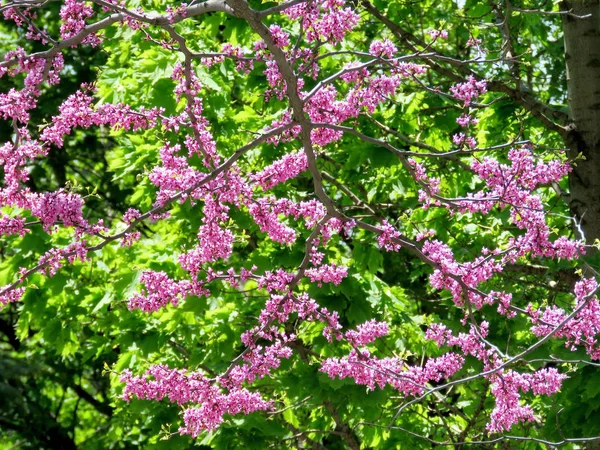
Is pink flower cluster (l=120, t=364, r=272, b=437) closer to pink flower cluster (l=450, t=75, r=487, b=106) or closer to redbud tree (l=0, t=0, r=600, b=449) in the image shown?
redbud tree (l=0, t=0, r=600, b=449)

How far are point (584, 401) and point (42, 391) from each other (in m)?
13.1

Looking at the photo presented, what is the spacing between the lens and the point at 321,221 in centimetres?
529

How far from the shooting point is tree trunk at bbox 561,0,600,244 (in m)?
7.48

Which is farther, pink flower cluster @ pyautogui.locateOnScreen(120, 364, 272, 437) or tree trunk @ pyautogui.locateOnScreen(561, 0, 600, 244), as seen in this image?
tree trunk @ pyautogui.locateOnScreen(561, 0, 600, 244)

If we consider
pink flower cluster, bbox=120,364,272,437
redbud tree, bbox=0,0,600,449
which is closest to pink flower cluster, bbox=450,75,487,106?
redbud tree, bbox=0,0,600,449

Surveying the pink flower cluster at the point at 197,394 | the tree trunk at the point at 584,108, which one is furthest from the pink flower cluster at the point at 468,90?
the tree trunk at the point at 584,108

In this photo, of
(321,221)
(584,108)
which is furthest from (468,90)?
(584,108)

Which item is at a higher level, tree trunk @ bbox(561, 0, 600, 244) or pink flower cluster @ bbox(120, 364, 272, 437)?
tree trunk @ bbox(561, 0, 600, 244)

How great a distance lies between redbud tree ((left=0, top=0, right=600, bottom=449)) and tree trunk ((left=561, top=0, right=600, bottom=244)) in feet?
→ 0.06

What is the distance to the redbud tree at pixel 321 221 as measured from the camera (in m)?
5.10

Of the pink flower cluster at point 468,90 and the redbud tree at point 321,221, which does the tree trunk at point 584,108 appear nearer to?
the redbud tree at point 321,221

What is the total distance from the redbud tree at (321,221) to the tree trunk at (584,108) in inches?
0.7

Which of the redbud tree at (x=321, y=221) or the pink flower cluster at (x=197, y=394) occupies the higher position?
the redbud tree at (x=321, y=221)

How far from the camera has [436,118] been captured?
8.55m
